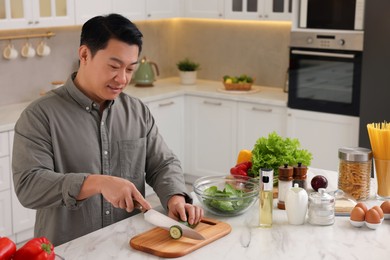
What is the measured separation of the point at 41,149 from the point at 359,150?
127 cm

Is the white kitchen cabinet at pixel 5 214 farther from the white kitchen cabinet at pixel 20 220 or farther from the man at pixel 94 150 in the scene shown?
the man at pixel 94 150

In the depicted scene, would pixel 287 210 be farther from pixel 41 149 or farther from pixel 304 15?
pixel 304 15

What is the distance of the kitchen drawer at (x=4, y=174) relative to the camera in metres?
4.36

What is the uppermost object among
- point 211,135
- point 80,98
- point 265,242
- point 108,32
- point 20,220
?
point 108,32

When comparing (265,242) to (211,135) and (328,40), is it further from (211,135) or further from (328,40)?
(211,135)

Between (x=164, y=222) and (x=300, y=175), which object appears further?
(x=300, y=175)

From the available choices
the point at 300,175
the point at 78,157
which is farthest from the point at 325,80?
the point at 78,157

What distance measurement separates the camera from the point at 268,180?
2410 mm

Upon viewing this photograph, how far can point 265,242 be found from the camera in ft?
7.59

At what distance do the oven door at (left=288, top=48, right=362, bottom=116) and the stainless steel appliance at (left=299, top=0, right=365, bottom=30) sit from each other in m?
0.19

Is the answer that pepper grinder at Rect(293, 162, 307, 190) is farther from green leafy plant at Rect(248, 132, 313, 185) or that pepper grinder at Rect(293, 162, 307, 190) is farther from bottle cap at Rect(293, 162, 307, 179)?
green leafy plant at Rect(248, 132, 313, 185)

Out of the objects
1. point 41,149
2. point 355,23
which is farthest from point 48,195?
point 355,23

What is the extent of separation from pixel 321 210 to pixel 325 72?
9.04 ft

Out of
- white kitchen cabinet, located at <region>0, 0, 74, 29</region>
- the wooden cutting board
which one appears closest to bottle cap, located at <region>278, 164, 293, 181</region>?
the wooden cutting board
